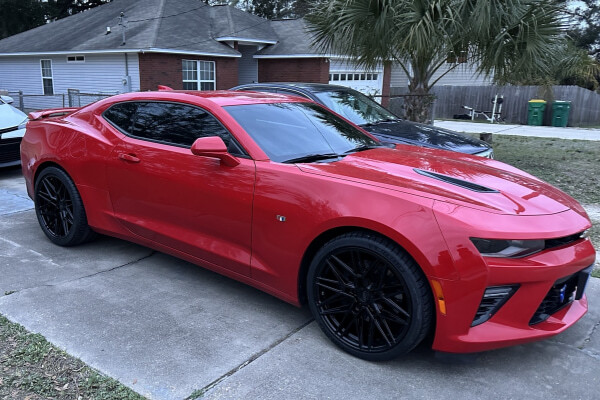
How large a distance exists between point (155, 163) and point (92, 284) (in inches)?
43.7

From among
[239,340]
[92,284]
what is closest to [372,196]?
[239,340]

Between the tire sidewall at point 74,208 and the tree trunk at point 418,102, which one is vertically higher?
the tree trunk at point 418,102

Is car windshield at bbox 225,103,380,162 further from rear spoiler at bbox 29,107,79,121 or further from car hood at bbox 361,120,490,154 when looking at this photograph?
rear spoiler at bbox 29,107,79,121

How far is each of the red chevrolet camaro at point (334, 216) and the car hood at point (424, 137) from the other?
6.34 ft

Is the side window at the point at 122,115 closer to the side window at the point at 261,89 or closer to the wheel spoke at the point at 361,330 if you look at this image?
the wheel spoke at the point at 361,330

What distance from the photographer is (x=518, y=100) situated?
2183cm

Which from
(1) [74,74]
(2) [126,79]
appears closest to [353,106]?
(2) [126,79]

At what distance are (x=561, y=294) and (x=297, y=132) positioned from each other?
2.08 m

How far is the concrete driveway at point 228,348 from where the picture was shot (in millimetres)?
2676

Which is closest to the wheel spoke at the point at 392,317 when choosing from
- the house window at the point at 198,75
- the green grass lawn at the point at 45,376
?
the green grass lawn at the point at 45,376

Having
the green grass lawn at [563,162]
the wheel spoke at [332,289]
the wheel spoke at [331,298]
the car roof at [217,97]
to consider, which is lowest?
the green grass lawn at [563,162]

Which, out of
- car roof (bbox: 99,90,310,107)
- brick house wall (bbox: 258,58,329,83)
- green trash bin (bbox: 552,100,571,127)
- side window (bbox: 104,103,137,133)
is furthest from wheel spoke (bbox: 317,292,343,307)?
green trash bin (bbox: 552,100,571,127)

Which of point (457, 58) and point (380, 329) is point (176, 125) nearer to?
point (380, 329)

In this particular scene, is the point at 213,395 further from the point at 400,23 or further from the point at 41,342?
the point at 400,23
